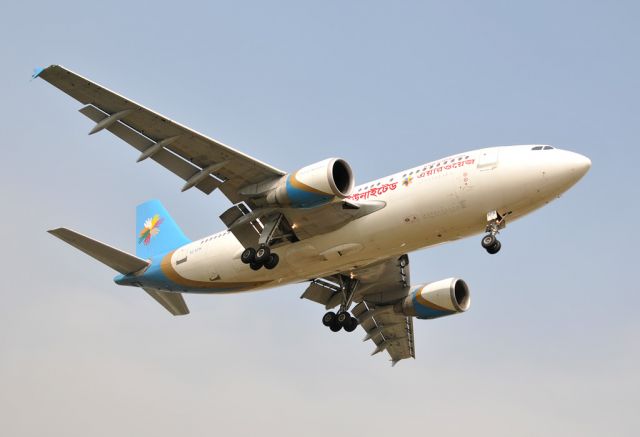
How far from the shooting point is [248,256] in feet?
104

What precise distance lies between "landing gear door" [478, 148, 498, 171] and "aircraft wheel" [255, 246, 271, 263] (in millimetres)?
7817

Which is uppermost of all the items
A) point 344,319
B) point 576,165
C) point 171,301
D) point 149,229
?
point 576,165

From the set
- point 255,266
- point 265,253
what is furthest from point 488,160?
point 255,266

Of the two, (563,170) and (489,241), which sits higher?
(563,170)

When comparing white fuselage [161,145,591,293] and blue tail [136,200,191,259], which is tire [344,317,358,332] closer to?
white fuselage [161,145,591,293]

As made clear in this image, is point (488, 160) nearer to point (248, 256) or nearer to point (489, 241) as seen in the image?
point (489, 241)

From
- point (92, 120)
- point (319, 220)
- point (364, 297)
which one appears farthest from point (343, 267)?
point (92, 120)

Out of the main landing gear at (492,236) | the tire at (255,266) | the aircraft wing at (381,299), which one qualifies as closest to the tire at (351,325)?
the aircraft wing at (381,299)

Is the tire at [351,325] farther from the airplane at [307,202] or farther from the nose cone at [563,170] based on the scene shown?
the nose cone at [563,170]

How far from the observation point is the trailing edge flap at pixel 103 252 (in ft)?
110

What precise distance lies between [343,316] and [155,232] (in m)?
9.31

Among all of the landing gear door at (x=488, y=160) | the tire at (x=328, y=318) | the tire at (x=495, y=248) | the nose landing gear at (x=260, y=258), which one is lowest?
the nose landing gear at (x=260, y=258)

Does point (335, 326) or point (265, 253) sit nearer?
point (265, 253)

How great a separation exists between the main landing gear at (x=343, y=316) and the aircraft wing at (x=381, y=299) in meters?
0.42
